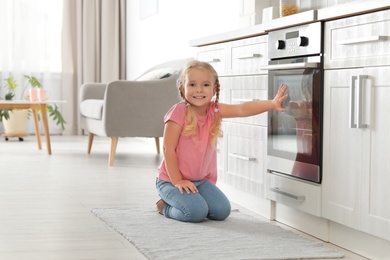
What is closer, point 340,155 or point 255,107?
point 340,155

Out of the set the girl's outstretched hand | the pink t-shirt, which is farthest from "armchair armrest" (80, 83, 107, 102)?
the girl's outstretched hand

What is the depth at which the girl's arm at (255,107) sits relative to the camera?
265cm

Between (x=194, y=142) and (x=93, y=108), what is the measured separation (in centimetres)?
268

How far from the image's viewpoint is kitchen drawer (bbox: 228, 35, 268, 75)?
3.03m

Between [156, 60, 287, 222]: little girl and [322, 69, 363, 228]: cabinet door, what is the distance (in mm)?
498

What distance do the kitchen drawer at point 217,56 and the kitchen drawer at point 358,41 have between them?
104 centimetres

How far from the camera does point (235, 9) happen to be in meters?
4.77

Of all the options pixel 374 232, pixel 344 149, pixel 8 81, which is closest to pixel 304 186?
pixel 344 149

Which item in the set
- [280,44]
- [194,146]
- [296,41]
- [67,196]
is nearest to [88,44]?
[67,196]

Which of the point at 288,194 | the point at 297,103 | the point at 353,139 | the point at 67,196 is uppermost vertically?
the point at 297,103

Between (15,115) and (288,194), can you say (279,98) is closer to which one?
(288,194)

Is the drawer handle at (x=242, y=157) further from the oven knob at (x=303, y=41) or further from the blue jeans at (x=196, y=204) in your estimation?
the oven knob at (x=303, y=41)

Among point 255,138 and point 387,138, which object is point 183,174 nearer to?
Result: point 255,138

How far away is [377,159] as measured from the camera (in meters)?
2.14
